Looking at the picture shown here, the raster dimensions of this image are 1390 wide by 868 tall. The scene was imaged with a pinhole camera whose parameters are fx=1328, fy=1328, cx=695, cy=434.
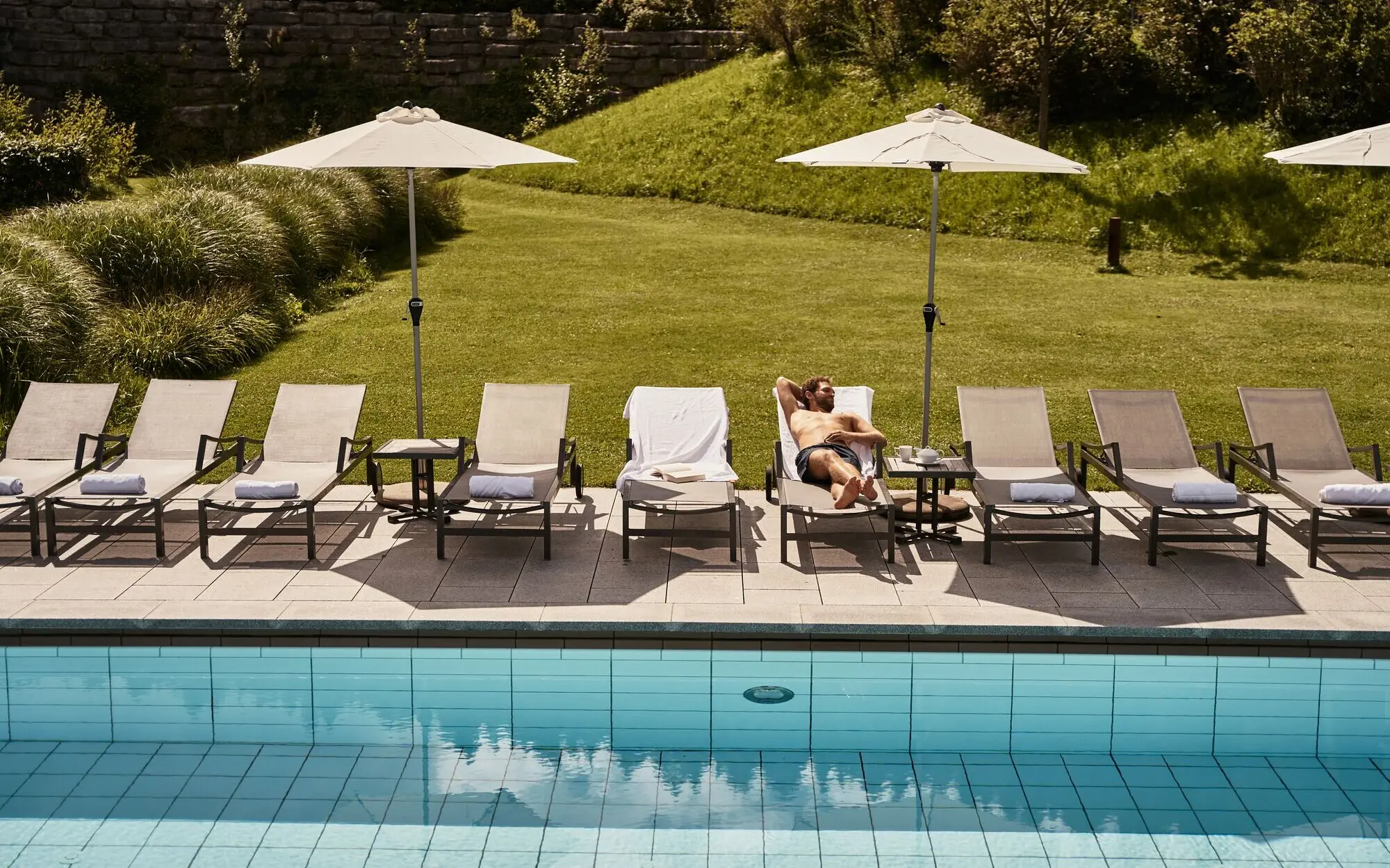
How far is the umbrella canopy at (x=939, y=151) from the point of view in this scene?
7.88 m

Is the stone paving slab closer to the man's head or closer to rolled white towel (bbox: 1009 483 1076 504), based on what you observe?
rolled white towel (bbox: 1009 483 1076 504)

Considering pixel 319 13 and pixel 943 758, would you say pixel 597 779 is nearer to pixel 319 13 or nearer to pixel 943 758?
pixel 943 758

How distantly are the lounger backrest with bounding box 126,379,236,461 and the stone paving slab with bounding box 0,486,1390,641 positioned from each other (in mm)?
668

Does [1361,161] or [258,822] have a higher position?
[1361,161]

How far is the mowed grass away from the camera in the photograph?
1145cm

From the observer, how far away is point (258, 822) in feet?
17.3

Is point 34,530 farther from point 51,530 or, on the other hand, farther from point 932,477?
point 932,477

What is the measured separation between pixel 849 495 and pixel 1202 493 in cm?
202

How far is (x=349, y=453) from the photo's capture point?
29.2 ft

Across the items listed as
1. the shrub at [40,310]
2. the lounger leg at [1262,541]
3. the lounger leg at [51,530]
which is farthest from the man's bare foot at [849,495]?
the shrub at [40,310]

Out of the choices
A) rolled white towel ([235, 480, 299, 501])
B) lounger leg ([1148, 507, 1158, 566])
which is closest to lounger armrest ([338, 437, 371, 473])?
rolled white towel ([235, 480, 299, 501])

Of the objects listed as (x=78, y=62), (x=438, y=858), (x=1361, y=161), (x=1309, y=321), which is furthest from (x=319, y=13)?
(x=438, y=858)

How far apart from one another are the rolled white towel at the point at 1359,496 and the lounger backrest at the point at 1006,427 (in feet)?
5.39

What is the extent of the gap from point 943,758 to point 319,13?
27143mm
